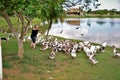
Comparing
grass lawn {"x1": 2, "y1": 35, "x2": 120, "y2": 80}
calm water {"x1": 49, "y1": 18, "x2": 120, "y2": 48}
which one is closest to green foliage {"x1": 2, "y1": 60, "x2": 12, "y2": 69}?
grass lawn {"x1": 2, "y1": 35, "x2": 120, "y2": 80}

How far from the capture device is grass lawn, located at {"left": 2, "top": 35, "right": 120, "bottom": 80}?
1272 cm

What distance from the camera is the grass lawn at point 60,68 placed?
12.7 m

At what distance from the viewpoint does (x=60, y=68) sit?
46.9 ft

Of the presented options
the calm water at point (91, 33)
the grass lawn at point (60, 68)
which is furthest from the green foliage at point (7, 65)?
the calm water at point (91, 33)

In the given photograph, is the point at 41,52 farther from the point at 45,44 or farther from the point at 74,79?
the point at 74,79

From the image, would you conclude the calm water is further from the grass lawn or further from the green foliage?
the green foliage

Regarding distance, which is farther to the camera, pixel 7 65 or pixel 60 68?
pixel 60 68

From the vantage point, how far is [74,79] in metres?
12.4

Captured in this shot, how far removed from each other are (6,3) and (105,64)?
5545 mm

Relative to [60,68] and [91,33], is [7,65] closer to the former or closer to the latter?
[60,68]

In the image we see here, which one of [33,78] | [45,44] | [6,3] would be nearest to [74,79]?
[33,78]

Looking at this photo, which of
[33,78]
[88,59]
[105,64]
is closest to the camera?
[33,78]

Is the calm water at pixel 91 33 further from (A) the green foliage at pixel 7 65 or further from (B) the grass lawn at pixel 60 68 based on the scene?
(A) the green foliage at pixel 7 65

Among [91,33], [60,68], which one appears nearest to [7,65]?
[60,68]
